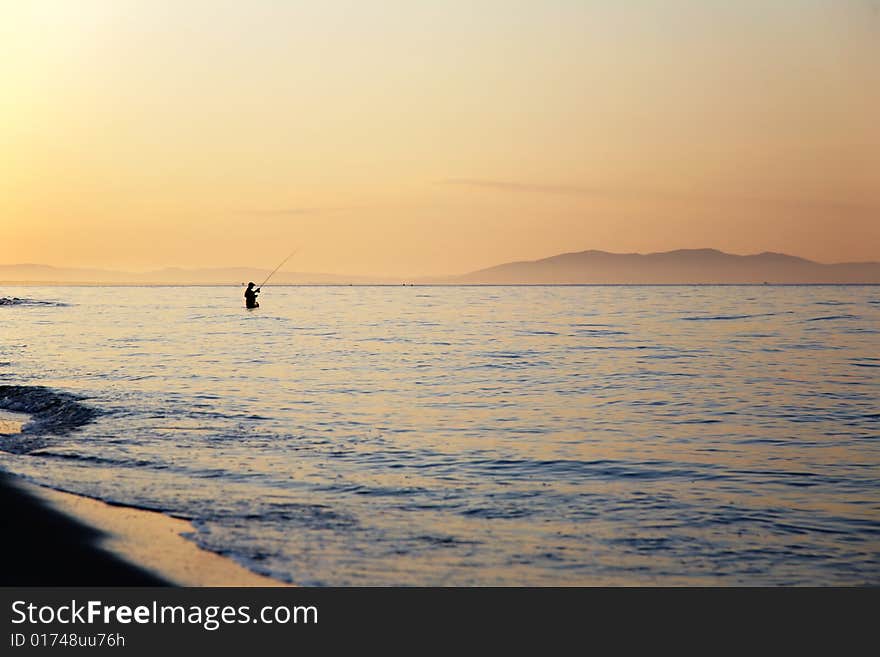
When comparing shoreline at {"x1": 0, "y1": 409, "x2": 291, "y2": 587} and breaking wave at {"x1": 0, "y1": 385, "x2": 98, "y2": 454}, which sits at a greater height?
shoreline at {"x1": 0, "y1": 409, "x2": 291, "y2": 587}

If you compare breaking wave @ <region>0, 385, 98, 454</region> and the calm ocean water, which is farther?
breaking wave @ <region>0, 385, 98, 454</region>

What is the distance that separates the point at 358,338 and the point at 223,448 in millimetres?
29867

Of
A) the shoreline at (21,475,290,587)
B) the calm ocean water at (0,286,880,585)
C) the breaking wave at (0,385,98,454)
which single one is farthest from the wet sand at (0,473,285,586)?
the breaking wave at (0,385,98,454)

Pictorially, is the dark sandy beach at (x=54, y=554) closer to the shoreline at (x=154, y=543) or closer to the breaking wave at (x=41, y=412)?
the shoreline at (x=154, y=543)

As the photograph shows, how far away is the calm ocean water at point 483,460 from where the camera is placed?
8.31m

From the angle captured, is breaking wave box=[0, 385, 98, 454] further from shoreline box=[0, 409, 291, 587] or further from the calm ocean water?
shoreline box=[0, 409, 291, 587]

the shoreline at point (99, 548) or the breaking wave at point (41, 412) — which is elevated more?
the shoreline at point (99, 548)

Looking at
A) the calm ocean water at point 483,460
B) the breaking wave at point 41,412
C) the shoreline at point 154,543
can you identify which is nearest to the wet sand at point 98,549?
the shoreline at point 154,543

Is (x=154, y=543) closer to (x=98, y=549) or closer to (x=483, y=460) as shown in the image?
(x=98, y=549)

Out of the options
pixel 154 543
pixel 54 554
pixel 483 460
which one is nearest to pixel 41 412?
pixel 483 460

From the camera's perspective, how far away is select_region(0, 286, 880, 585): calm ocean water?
8312 millimetres
